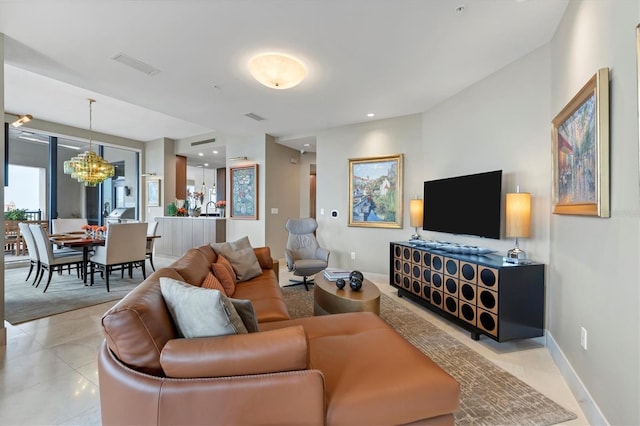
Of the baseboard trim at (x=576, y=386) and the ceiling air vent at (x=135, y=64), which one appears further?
the ceiling air vent at (x=135, y=64)

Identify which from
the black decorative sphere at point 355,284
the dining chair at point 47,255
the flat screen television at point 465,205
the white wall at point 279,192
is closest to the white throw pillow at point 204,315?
the black decorative sphere at point 355,284

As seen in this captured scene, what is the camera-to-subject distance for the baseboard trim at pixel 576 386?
5.19 feet

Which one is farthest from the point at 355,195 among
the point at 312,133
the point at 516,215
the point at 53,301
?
the point at 53,301

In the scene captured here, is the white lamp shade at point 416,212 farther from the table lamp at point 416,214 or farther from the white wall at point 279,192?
the white wall at point 279,192

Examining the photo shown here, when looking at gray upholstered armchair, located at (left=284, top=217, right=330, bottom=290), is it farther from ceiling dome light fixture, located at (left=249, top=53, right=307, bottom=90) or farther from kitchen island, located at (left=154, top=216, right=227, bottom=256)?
ceiling dome light fixture, located at (left=249, top=53, right=307, bottom=90)

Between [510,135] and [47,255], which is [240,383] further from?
[47,255]

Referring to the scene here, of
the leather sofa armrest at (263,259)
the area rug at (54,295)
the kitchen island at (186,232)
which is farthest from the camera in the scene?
the kitchen island at (186,232)

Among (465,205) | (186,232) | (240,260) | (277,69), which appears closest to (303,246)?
(240,260)

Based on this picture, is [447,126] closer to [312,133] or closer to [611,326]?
[312,133]

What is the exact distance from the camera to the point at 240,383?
1.05 m

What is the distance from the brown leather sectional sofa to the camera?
1041 mm

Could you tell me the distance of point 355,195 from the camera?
16.5 feet

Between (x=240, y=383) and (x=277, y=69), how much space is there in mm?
2752

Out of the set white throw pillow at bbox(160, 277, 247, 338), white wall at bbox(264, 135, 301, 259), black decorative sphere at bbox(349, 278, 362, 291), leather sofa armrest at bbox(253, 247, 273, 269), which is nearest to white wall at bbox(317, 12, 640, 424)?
black decorative sphere at bbox(349, 278, 362, 291)
